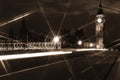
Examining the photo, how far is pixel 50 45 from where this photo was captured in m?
85.8

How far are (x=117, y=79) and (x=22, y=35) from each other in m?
130

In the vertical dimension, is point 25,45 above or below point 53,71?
above

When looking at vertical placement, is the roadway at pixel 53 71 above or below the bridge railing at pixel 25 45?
below

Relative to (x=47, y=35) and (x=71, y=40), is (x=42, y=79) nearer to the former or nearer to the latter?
(x=47, y=35)

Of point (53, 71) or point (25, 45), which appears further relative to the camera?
point (25, 45)

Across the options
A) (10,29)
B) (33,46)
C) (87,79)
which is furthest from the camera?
(10,29)

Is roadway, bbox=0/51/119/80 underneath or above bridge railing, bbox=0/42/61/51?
underneath

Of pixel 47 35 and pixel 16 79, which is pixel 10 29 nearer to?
pixel 47 35

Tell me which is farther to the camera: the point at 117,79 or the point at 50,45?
the point at 50,45

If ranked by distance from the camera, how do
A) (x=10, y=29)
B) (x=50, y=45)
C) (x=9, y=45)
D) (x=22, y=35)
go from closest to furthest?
1. (x=9, y=45)
2. (x=50, y=45)
3. (x=22, y=35)
4. (x=10, y=29)

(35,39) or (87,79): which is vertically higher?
(35,39)

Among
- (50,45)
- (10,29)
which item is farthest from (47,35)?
(10,29)

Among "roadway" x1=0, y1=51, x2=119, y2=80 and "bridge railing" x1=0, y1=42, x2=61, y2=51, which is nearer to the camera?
"roadway" x1=0, y1=51, x2=119, y2=80

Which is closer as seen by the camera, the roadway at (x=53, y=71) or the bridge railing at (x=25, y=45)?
the roadway at (x=53, y=71)
